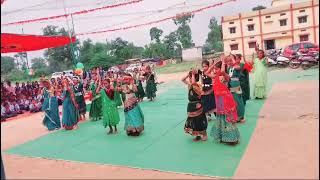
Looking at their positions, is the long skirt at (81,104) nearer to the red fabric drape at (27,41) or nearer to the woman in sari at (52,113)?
the woman in sari at (52,113)

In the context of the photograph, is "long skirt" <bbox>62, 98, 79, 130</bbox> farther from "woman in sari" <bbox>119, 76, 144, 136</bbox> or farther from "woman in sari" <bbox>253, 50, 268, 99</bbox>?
"woman in sari" <bbox>253, 50, 268, 99</bbox>

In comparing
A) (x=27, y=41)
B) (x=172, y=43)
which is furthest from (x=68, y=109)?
(x=172, y=43)

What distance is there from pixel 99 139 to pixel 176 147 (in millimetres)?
1869

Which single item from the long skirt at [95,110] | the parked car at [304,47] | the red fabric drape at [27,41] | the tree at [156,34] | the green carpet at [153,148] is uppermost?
the tree at [156,34]

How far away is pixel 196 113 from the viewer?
235 inches

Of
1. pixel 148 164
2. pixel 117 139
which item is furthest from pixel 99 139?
pixel 148 164

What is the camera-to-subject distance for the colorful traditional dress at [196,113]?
5934 millimetres

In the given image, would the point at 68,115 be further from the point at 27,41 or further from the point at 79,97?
the point at 27,41

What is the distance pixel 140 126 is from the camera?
6.94 metres

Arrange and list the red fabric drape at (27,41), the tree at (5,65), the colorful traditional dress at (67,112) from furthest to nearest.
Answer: the colorful traditional dress at (67,112), the red fabric drape at (27,41), the tree at (5,65)

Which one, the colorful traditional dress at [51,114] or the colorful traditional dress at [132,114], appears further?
the colorful traditional dress at [51,114]

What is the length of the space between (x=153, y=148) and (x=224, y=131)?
3.91 feet

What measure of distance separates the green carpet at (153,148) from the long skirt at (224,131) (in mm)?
121

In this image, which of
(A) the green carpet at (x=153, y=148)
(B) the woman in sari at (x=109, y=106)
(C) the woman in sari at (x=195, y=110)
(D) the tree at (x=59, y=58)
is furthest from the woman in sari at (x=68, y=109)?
Result: (D) the tree at (x=59, y=58)
